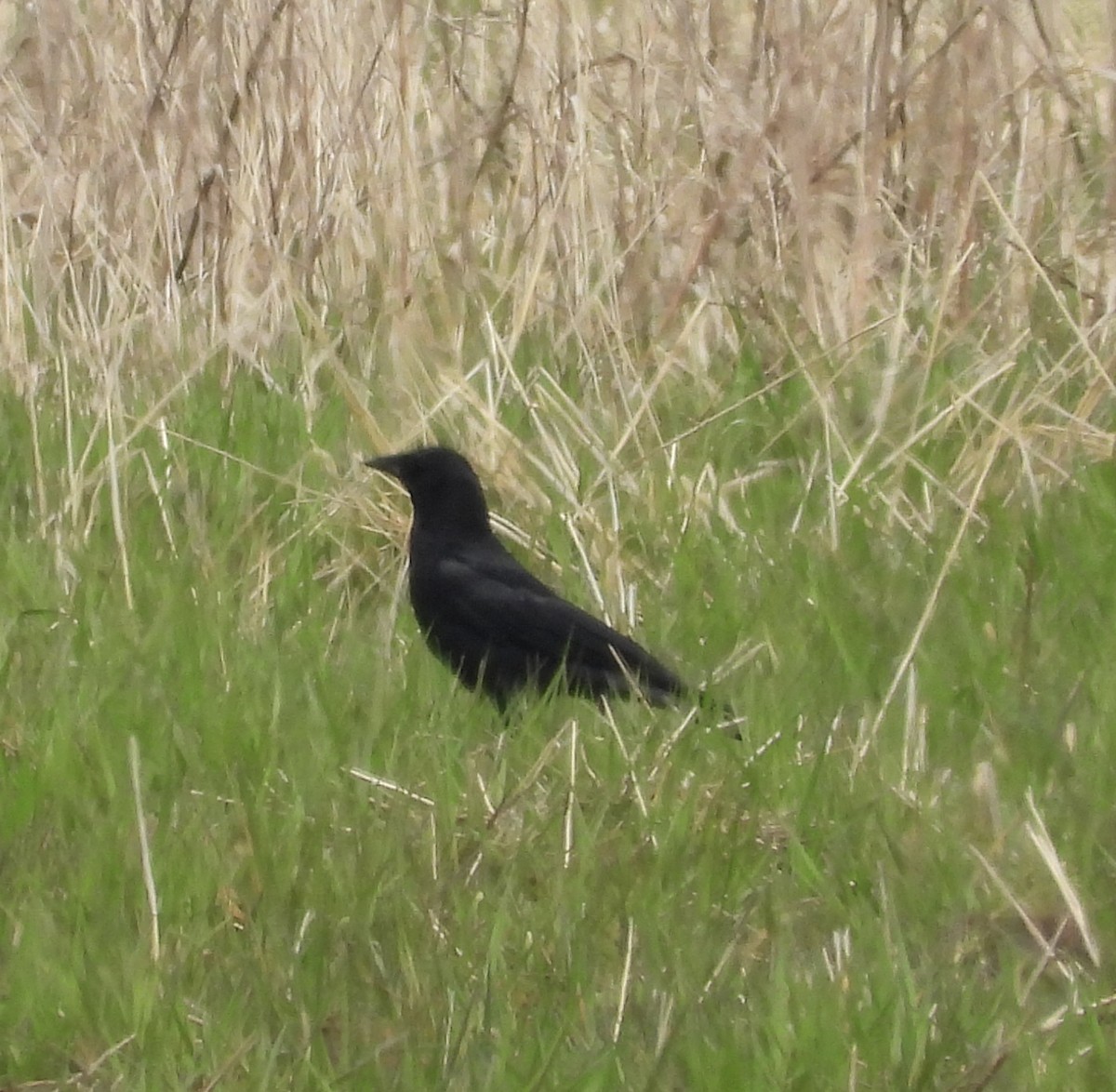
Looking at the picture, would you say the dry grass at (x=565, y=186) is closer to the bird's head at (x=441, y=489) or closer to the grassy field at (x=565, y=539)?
the grassy field at (x=565, y=539)

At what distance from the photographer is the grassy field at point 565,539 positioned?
2.10 metres

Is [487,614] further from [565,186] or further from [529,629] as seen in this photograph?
[565,186]

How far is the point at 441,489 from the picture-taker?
11.4ft

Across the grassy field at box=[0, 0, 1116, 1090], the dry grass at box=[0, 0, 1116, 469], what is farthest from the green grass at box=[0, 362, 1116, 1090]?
the dry grass at box=[0, 0, 1116, 469]

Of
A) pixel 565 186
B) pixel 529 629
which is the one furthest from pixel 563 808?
pixel 565 186

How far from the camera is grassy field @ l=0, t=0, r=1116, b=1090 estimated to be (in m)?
2.10

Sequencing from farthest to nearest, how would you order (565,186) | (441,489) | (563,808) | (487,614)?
(565,186) < (441,489) < (487,614) < (563,808)

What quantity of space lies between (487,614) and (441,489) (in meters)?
0.32

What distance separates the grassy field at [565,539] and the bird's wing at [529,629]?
103mm

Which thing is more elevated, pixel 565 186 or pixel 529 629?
pixel 565 186

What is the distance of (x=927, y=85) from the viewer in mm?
4328

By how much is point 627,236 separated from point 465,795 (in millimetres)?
1973

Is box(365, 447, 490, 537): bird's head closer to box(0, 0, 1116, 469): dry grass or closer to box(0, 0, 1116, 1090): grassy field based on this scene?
box(0, 0, 1116, 1090): grassy field

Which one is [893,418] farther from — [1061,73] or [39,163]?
[39,163]
